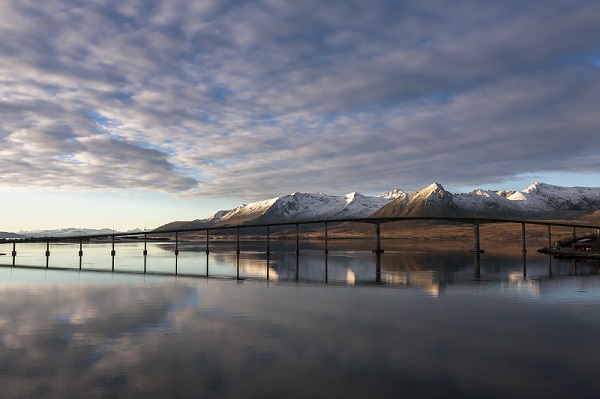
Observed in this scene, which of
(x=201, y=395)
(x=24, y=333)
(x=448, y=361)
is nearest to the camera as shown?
(x=201, y=395)

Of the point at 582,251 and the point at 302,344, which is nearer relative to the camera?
the point at 302,344

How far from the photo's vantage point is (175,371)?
21188 millimetres

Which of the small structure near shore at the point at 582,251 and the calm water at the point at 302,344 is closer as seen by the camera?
the calm water at the point at 302,344

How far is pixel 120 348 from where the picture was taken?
84.0ft

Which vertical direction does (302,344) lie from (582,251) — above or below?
above

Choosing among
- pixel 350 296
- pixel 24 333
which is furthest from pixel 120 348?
pixel 350 296

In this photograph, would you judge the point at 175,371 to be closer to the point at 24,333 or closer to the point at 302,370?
the point at 302,370

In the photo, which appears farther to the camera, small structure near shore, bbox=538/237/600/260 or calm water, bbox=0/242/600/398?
small structure near shore, bbox=538/237/600/260

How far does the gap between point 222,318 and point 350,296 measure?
17.7 m

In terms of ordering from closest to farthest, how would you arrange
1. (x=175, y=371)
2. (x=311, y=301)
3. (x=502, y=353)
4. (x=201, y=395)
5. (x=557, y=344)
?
(x=201, y=395) → (x=175, y=371) → (x=502, y=353) → (x=557, y=344) → (x=311, y=301)

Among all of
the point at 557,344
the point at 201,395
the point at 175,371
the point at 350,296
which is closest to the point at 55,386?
the point at 175,371

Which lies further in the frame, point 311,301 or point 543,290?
point 543,290

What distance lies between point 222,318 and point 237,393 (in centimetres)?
1714

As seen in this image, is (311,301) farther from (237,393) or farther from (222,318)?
(237,393)
